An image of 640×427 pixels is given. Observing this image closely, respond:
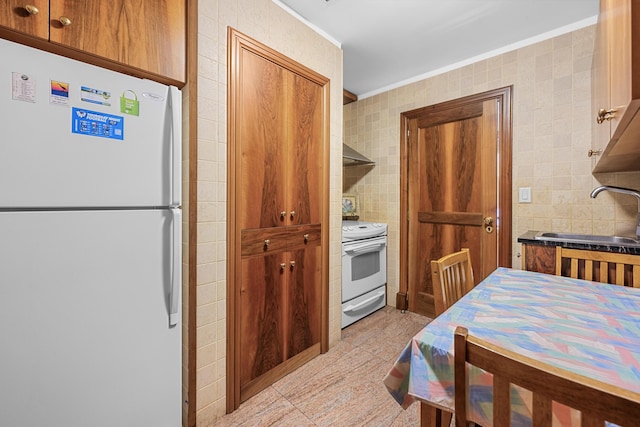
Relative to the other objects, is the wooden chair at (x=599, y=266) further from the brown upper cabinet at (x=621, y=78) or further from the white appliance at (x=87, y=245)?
the white appliance at (x=87, y=245)

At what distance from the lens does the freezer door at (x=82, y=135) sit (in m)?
0.93

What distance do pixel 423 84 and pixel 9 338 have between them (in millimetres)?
3168

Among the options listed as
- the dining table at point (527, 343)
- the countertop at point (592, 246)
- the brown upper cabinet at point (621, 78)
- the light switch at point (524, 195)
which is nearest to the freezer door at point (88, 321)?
the dining table at point (527, 343)

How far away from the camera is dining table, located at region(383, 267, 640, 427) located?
0.64 m

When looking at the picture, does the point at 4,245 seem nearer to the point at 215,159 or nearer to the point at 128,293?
the point at 128,293

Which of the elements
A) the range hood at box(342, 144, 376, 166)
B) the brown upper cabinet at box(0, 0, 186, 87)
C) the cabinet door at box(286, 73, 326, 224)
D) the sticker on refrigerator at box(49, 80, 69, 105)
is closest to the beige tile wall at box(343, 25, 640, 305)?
the range hood at box(342, 144, 376, 166)

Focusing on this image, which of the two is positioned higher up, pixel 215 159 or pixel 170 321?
pixel 215 159

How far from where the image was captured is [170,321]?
1.26m

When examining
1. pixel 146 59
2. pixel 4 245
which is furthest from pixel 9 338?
pixel 146 59

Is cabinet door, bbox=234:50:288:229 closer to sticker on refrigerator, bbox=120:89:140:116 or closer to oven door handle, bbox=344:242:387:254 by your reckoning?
sticker on refrigerator, bbox=120:89:140:116

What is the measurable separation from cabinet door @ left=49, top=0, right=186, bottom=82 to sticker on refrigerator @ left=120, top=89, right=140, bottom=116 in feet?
0.40

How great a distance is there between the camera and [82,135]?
3.42 ft

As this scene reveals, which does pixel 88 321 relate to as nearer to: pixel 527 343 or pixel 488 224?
pixel 527 343

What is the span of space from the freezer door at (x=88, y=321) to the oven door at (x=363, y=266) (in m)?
1.47
